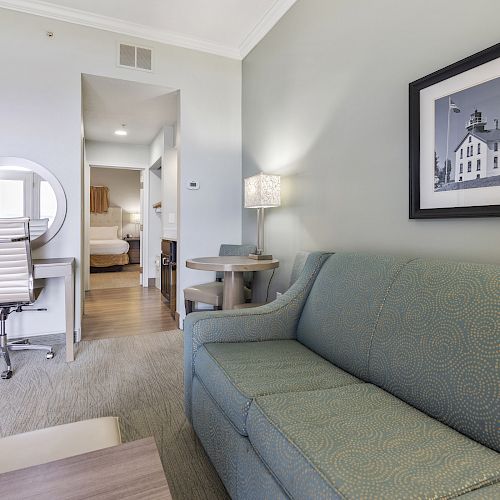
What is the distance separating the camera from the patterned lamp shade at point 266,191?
2734 millimetres

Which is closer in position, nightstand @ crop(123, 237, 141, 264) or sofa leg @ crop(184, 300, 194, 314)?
sofa leg @ crop(184, 300, 194, 314)

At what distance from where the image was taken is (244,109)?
12.1 ft

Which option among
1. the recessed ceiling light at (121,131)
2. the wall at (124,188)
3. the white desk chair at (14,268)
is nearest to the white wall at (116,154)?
the recessed ceiling light at (121,131)

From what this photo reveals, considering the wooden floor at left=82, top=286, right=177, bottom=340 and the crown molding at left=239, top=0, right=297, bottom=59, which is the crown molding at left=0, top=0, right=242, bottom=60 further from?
the wooden floor at left=82, top=286, right=177, bottom=340

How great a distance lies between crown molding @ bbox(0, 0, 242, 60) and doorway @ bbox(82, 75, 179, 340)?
0.44 m

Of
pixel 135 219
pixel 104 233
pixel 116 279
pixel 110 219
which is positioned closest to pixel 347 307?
pixel 116 279

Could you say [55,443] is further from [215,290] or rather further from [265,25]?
[265,25]

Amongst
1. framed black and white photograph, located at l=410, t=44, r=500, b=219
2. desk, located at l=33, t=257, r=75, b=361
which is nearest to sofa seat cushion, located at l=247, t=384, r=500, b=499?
framed black and white photograph, located at l=410, t=44, r=500, b=219

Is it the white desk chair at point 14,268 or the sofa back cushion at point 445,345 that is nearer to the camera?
the sofa back cushion at point 445,345

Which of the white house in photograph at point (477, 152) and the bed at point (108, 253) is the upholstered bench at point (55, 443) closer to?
the white house in photograph at point (477, 152)

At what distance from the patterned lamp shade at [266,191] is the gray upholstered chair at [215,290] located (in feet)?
2.08

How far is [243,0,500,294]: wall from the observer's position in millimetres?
1550

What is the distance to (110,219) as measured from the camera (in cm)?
936

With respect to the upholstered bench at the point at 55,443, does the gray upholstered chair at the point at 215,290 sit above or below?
above
